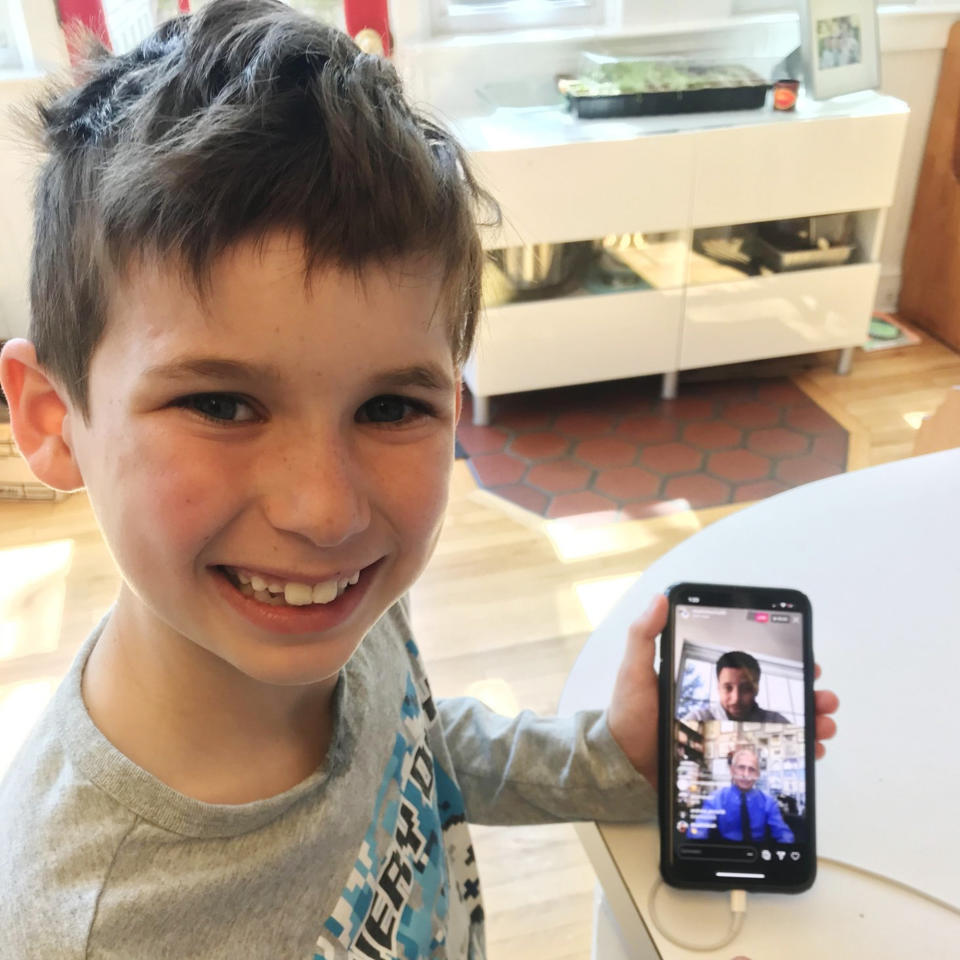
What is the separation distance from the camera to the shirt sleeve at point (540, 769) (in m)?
0.67

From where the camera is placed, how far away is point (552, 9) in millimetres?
2443

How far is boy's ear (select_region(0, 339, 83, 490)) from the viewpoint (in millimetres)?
562

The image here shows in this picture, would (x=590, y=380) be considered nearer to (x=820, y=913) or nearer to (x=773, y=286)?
(x=773, y=286)

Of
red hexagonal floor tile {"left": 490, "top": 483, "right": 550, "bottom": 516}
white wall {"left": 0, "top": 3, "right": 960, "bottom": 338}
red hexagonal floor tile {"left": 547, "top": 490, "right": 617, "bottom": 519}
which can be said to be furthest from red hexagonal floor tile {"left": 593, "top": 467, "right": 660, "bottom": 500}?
white wall {"left": 0, "top": 3, "right": 960, "bottom": 338}

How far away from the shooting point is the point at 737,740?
65 cm

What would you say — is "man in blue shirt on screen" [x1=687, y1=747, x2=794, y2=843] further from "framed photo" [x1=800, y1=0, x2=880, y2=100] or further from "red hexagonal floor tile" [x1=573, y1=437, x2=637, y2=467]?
"framed photo" [x1=800, y1=0, x2=880, y2=100]

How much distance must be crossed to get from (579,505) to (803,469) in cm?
55

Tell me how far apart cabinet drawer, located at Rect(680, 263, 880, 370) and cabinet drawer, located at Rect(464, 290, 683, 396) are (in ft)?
0.21

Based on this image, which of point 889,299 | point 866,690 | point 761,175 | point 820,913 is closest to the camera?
point 820,913

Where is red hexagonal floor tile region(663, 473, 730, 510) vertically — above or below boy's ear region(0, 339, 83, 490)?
below

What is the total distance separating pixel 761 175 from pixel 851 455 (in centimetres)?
70

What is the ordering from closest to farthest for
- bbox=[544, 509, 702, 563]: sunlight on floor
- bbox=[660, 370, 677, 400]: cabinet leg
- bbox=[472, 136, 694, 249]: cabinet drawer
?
1. bbox=[544, 509, 702, 563]: sunlight on floor
2. bbox=[472, 136, 694, 249]: cabinet drawer
3. bbox=[660, 370, 677, 400]: cabinet leg

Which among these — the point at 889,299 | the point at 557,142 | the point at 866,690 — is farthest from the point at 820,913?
the point at 889,299

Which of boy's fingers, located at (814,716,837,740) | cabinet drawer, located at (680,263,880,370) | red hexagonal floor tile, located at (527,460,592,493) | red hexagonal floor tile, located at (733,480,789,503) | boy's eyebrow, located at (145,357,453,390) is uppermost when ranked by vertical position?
boy's eyebrow, located at (145,357,453,390)
